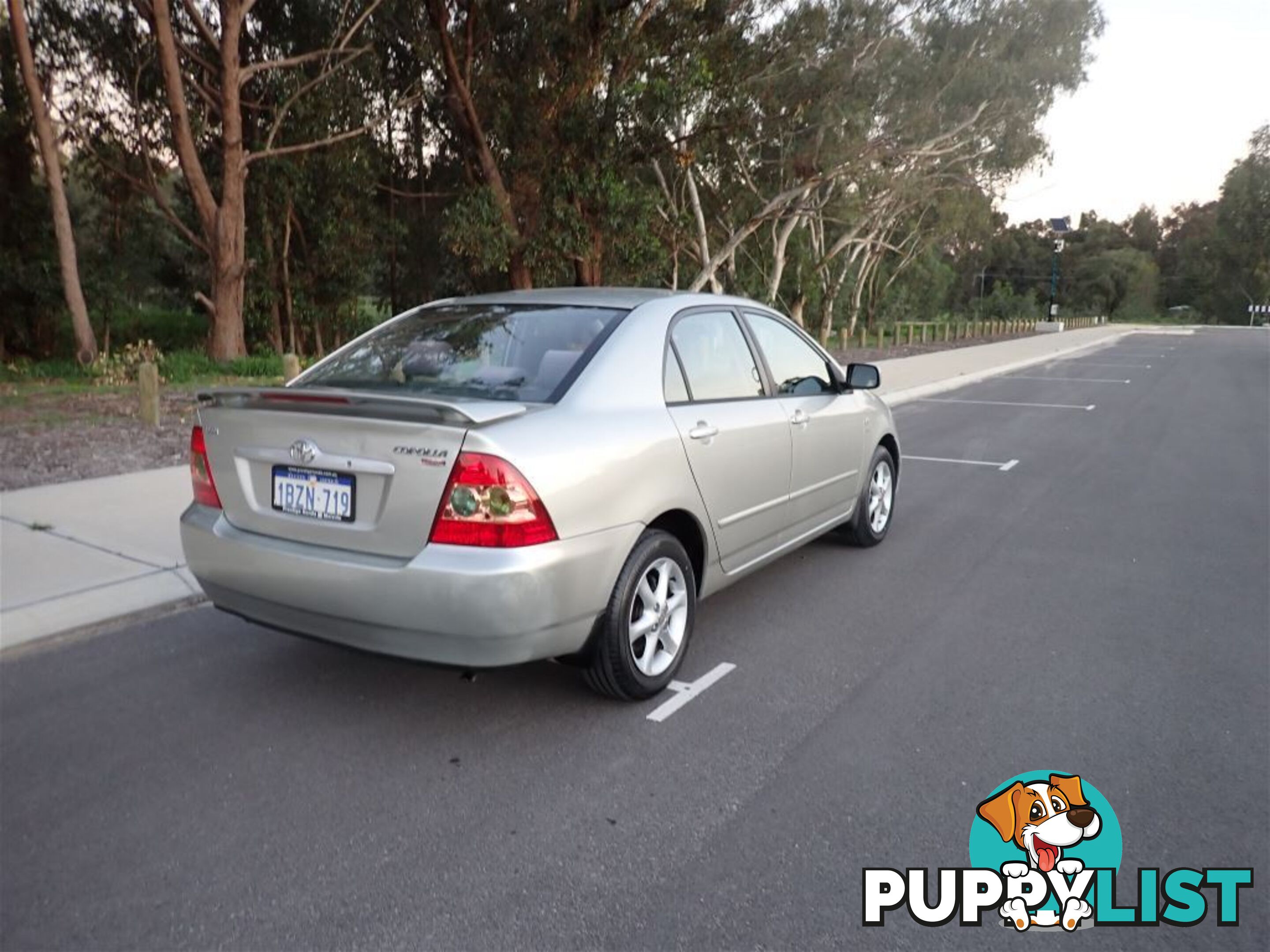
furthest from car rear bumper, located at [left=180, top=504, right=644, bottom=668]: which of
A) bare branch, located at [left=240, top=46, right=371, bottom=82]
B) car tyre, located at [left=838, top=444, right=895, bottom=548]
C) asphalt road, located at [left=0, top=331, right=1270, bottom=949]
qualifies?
bare branch, located at [left=240, top=46, right=371, bottom=82]

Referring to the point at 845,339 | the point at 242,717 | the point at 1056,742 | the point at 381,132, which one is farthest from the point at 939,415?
the point at 845,339

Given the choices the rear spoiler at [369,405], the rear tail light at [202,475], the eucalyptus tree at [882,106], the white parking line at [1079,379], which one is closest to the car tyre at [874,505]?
the rear spoiler at [369,405]

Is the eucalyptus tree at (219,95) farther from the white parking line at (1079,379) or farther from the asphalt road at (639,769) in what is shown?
the white parking line at (1079,379)

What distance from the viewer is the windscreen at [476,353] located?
416cm

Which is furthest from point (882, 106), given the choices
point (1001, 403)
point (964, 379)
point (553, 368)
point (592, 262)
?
point (553, 368)

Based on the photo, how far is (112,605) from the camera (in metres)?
5.21

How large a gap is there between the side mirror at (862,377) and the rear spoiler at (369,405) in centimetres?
285

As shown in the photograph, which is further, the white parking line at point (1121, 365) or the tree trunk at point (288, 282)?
the white parking line at point (1121, 365)

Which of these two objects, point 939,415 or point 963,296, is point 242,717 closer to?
point 939,415

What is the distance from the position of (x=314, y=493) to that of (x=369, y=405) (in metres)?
0.41

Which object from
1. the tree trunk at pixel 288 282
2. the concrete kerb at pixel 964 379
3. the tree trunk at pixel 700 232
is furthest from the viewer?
the tree trunk at pixel 700 232

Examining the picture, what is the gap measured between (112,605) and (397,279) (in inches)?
1124

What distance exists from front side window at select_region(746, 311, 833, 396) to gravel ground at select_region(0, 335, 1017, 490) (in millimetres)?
→ 5725

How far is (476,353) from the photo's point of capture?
449cm
